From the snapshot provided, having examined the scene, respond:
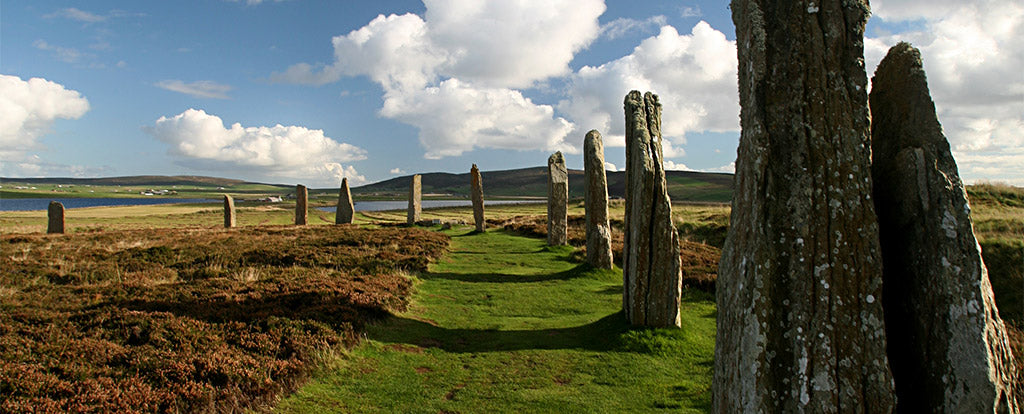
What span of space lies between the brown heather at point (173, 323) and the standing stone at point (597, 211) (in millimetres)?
5370

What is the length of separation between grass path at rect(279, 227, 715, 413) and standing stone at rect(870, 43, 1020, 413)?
2.84 meters

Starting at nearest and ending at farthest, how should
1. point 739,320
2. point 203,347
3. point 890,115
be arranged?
1. point 739,320
2. point 890,115
3. point 203,347

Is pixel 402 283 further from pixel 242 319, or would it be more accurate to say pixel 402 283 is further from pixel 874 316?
pixel 874 316

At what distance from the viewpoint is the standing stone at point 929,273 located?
12.3ft

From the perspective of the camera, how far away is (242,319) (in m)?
8.57

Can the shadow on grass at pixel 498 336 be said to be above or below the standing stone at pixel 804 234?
below

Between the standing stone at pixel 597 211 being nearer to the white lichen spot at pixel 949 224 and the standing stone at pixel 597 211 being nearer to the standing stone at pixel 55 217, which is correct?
the white lichen spot at pixel 949 224

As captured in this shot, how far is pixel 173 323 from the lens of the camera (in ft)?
25.7

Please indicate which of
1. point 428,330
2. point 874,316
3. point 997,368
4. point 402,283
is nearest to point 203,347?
point 428,330

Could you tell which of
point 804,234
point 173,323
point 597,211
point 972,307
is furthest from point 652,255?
point 173,323

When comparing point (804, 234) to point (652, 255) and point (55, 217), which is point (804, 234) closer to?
point (652, 255)

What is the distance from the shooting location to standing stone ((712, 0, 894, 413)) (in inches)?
155

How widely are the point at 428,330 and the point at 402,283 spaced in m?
3.28

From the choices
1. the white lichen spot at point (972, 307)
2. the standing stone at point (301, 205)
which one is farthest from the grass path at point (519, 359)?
the standing stone at point (301, 205)
